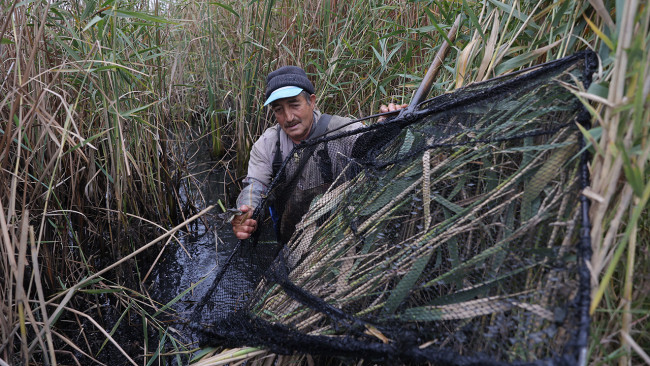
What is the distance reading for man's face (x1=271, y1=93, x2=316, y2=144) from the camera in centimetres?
267

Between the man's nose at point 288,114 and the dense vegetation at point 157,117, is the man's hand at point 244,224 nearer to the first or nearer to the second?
the dense vegetation at point 157,117

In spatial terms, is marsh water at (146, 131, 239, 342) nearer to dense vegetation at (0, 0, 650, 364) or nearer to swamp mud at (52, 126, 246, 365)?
swamp mud at (52, 126, 246, 365)

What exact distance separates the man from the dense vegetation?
55 centimetres

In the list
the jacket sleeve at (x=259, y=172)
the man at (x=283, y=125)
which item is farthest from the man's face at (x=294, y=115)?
the jacket sleeve at (x=259, y=172)

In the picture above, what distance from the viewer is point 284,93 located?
260 cm

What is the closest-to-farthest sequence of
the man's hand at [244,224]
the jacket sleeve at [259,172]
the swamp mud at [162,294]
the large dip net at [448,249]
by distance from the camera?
the large dip net at [448,249]
the man's hand at [244,224]
the swamp mud at [162,294]
the jacket sleeve at [259,172]

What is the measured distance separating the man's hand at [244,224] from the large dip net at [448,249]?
0.20ft

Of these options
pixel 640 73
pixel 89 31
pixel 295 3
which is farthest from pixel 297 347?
pixel 295 3

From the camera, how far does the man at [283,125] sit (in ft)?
8.58

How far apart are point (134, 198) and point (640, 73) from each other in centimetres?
260

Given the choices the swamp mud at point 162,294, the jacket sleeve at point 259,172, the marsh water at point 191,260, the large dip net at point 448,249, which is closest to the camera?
the large dip net at point 448,249

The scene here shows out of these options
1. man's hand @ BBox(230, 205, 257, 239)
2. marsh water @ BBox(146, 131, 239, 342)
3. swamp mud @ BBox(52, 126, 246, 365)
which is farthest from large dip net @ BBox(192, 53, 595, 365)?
marsh water @ BBox(146, 131, 239, 342)

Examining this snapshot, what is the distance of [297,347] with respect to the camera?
1.28 metres

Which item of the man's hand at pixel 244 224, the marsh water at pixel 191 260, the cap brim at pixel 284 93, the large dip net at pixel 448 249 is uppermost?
the cap brim at pixel 284 93
